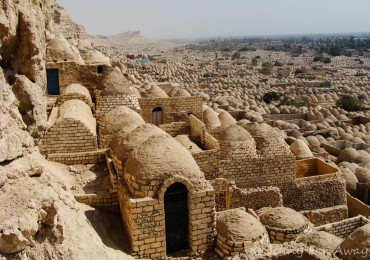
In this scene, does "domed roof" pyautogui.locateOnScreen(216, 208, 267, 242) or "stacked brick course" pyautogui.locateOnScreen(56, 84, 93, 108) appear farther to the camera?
"stacked brick course" pyautogui.locateOnScreen(56, 84, 93, 108)

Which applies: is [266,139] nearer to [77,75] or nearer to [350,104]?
[77,75]

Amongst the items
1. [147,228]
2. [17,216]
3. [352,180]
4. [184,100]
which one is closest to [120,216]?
[147,228]

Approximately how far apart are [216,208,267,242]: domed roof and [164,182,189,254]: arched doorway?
2.27ft

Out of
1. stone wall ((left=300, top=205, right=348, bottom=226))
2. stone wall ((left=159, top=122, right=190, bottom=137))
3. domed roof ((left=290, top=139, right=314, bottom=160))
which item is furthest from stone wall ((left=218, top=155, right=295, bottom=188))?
domed roof ((left=290, top=139, right=314, bottom=160))

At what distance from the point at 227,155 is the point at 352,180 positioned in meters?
6.32

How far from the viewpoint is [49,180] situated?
5.55 meters

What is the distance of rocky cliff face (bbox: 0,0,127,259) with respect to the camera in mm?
4453

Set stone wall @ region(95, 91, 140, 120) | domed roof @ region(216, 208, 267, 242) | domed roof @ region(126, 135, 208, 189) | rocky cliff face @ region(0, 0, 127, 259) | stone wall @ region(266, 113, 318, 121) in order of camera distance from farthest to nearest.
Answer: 1. stone wall @ region(266, 113, 318, 121)
2. stone wall @ region(95, 91, 140, 120)
3. domed roof @ region(216, 208, 267, 242)
4. domed roof @ region(126, 135, 208, 189)
5. rocky cliff face @ region(0, 0, 127, 259)

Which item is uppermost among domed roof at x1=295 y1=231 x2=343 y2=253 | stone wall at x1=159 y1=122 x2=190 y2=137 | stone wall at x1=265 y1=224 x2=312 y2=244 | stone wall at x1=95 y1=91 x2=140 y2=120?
stone wall at x1=95 y1=91 x2=140 y2=120

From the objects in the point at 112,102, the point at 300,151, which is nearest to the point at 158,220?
the point at 112,102

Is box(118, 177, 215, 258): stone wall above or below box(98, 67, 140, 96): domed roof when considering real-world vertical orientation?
below

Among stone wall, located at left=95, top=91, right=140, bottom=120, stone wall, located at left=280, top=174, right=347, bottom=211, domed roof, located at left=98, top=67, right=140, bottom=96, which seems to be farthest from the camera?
domed roof, located at left=98, top=67, right=140, bottom=96

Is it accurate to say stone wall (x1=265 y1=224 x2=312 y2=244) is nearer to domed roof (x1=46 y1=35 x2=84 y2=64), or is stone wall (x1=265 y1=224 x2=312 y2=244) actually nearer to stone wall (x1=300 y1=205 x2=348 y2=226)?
stone wall (x1=300 y1=205 x2=348 y2=226)

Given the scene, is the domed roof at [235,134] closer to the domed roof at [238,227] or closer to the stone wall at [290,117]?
the domed roof at [238,227]
